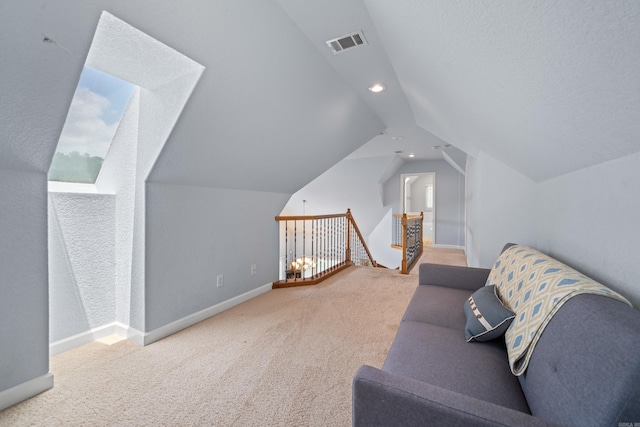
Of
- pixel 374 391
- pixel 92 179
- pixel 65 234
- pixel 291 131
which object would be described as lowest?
pixel 374 391

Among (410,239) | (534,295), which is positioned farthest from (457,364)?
(410,239)

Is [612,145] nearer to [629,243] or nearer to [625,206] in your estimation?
[625,206]

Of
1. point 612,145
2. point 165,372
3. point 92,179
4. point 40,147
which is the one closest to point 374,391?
point 612,145

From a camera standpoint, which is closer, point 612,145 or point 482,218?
point 612,145

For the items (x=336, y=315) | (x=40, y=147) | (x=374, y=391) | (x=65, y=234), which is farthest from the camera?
(x=336, y=315)

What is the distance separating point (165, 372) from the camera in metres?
1.82

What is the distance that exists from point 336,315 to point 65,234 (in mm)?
2438

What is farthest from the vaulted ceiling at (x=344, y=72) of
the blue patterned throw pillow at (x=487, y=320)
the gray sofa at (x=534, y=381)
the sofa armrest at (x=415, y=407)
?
the sofa armrest at (x=415, y=407)

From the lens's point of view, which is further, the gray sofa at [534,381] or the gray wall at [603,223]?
the gray wall at [603,223]

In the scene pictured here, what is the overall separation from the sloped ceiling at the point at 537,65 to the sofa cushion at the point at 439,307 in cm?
111

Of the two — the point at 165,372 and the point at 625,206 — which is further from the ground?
the point at 625,206

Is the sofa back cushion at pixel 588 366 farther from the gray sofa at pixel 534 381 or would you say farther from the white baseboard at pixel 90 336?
the white baseboard at pixel 90 336

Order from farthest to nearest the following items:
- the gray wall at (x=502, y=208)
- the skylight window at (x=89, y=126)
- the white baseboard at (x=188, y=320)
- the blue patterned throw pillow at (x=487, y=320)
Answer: the gray wall at (x=502, y=208), the white baseboard at (x=188, y=320), the skylight window at (x=89, y=126), the blue patterned throw pillow at (x=487, y=320)

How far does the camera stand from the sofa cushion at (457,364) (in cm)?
104
